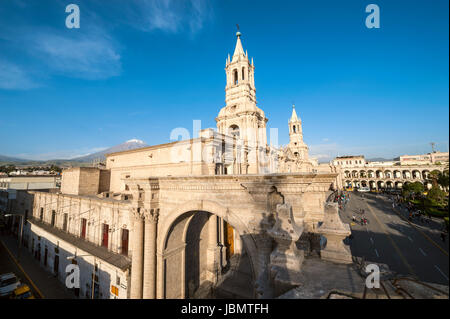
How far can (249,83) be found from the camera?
3050cm

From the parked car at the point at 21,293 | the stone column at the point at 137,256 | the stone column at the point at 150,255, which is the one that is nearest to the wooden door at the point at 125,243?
the stone column at the point at 137,256

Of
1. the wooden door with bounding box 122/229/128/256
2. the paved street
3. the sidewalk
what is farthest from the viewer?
the sidewalk

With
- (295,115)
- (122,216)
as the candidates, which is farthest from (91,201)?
(295,115)

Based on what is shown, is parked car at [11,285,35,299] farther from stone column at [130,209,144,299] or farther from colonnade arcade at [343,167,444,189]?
colonnade arcade at [343,167,444,189]

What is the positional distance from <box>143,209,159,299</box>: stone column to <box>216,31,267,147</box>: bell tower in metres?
18.9

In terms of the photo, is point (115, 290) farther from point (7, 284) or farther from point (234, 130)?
point (234, 130)

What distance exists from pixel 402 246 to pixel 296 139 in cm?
3742

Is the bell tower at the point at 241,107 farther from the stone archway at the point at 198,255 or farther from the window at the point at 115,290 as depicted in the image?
the window at the point at 115,290

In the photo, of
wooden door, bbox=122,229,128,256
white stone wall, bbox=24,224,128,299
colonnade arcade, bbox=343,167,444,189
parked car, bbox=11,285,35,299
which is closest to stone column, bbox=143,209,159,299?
white stone wall, bbox=24,224,128,299

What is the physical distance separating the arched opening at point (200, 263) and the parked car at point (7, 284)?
48.5ft

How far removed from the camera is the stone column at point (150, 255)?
10516 mm

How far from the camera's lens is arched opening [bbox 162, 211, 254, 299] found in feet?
36.5

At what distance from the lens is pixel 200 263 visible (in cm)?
1548

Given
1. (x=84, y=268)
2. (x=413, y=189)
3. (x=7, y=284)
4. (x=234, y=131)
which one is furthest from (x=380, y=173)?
(x=7, y=284)
